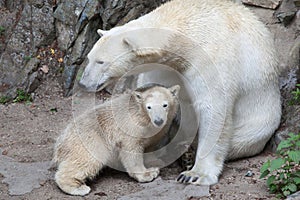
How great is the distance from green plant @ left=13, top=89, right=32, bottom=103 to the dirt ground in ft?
0.33

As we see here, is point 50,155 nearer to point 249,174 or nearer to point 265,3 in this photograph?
point 249,174

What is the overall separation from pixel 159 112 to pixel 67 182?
1.06 metres

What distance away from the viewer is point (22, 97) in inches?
333

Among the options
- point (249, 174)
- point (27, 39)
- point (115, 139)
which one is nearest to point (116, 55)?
point (115, 139)

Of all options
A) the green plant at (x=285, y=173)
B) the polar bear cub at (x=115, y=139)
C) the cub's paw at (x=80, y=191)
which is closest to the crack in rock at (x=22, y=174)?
the polar bear cub at (x=115, y=139)

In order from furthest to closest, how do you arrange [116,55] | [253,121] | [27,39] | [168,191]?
[27,39] < [253,121] < [116,55] < [168,191]

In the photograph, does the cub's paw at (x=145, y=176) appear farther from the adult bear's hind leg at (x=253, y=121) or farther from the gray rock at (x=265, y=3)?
the gray rock at (x=265, y=3)

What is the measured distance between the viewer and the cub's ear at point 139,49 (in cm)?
548

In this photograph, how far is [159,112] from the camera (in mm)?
5297

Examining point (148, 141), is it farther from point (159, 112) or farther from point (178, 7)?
point (178, 7)

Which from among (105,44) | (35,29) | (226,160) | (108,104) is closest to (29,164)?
(108,104)

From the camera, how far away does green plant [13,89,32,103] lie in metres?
8.45

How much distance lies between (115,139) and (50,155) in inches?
46.2

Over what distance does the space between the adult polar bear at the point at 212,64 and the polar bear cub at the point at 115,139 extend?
0.30m
